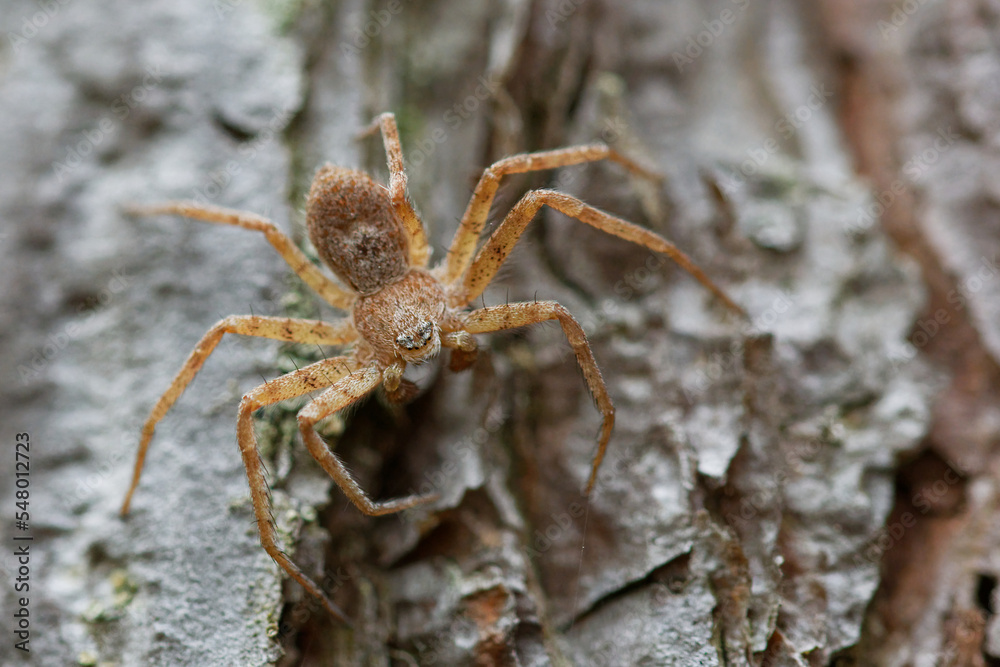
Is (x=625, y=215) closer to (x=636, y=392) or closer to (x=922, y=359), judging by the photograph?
(x=636, y=392)

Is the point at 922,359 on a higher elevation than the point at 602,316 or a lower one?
lower

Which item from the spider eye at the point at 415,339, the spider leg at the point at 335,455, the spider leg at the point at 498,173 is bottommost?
the spider leg at the point at 335,455

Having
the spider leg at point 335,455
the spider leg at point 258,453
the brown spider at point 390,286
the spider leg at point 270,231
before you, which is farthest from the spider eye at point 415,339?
the spider leg at point 270,231

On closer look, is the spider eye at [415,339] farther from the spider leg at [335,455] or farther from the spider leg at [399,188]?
the spider leg at [399,188]

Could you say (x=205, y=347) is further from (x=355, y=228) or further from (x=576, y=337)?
(x=576, y=337)

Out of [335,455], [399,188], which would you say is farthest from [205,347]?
[399,188]

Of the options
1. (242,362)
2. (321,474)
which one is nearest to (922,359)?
(321,474)
